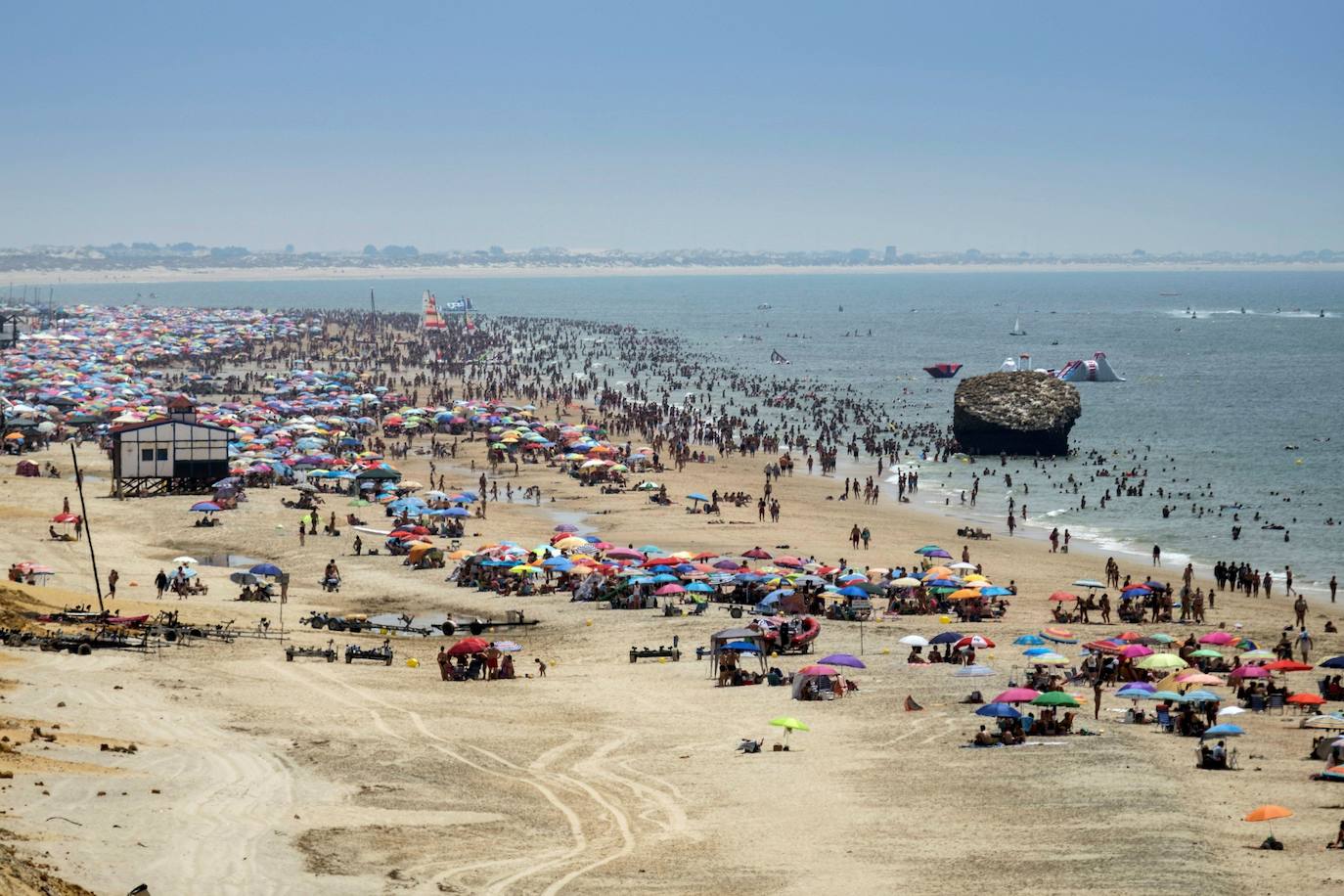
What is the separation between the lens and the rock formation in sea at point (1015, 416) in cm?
6956

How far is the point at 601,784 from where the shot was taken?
22.6 m

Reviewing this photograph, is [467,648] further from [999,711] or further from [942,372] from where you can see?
[942,372]

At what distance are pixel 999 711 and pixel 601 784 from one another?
652 cm

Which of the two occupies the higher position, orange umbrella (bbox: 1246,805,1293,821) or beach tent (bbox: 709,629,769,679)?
orange umbrella (bbox: 1246,805,1293,821)

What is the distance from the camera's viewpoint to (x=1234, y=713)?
81.7 ft

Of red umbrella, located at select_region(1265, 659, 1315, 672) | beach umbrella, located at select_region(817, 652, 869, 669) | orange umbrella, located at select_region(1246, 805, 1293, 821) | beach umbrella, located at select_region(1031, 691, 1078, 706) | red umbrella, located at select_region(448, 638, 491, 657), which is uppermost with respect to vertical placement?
orange umbrella, located at select_region(1246, 805, 1293, 821)

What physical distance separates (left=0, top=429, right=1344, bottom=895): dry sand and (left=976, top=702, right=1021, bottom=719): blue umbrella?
2.34 feet

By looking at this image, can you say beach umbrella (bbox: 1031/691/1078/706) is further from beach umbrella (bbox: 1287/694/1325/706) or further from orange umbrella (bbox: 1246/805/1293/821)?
orange umbrella (bbox: 1246/805/1293/821)

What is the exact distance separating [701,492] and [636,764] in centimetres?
3479

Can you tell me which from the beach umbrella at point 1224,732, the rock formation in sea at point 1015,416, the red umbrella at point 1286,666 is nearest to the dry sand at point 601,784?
the beach umbrella at point 1224,732

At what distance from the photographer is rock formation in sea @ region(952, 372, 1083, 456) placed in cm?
6956

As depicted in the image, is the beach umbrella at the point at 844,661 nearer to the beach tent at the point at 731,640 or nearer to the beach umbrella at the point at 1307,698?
the beach tent at the point at 731,640

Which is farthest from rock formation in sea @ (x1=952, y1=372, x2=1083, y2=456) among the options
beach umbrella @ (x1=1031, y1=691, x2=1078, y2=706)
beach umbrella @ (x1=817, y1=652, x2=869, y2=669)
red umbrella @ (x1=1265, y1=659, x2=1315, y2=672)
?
beach umbrella @ (x1=1031, y1=691, x2=1078, y2=706)

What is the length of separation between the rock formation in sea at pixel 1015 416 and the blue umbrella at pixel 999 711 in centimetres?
4619
